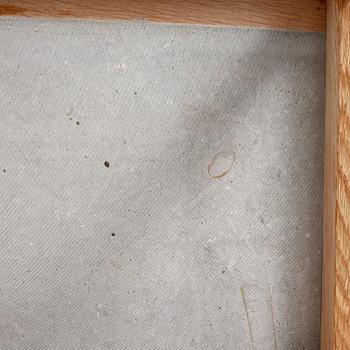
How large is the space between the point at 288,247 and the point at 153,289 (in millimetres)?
200

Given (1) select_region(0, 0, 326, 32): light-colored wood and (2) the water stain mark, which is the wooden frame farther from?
(2) the water stain mark

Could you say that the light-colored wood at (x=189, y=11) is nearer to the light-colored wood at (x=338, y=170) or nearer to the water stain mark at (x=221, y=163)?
the light-colored wood at (x=338, y=170)

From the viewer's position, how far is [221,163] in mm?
753

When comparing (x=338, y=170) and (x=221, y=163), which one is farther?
(x=221, y=163)

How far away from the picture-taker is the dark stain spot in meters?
0.71

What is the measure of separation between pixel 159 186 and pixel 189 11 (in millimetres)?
235

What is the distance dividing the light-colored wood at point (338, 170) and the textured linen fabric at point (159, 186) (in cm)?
5

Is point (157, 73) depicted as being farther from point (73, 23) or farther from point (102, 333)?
point (102, 333)

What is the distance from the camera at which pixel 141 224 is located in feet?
2.55

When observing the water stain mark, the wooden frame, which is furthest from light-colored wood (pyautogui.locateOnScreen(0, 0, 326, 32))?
the water stain mark

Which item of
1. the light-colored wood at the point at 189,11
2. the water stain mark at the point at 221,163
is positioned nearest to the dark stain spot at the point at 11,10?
the light-colored wood at the point at 189,11

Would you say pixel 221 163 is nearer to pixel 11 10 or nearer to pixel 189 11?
pixel 189 11

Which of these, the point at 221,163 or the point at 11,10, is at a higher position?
the point at 11,10

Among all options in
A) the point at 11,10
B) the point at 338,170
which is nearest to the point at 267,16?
the point at 338,170
